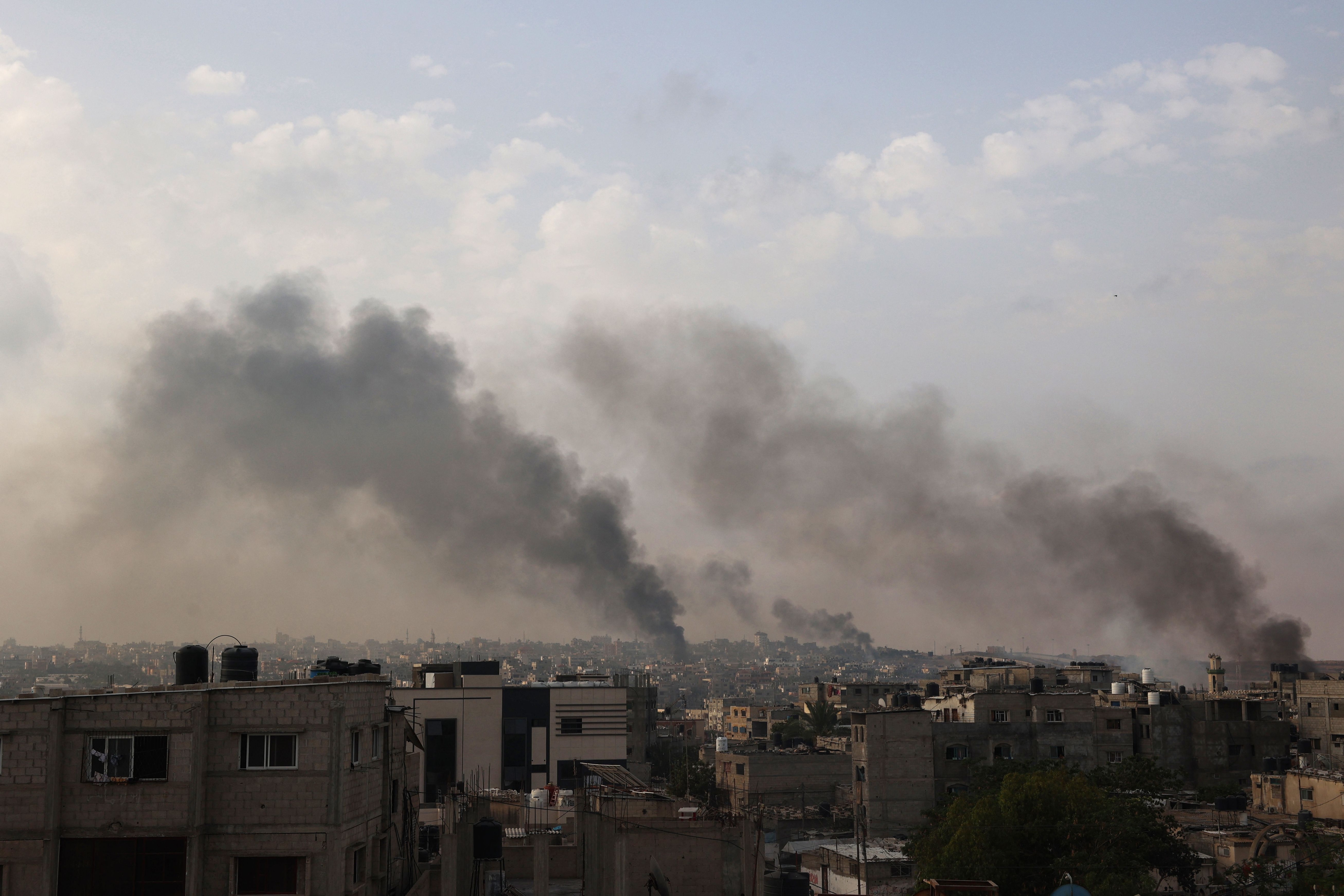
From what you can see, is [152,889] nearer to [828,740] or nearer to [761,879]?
[761,879]

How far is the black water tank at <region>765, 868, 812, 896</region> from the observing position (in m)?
32.8

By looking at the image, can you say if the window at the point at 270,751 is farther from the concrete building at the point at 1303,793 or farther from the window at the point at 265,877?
the concrete building at the point at 1303,793

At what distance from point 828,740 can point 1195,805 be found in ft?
95.0

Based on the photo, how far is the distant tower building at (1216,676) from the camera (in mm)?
112812

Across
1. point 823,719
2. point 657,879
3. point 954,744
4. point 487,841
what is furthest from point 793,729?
point 487,841

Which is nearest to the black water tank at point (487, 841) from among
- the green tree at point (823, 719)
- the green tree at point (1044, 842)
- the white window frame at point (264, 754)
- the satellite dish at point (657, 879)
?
the satellite dish at point (657, 879)

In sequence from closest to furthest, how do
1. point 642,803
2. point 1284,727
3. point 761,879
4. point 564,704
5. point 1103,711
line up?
point 761,879
point 642,803
point 564,704
point 1103,711
point 1284,727

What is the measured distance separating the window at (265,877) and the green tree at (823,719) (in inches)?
2946

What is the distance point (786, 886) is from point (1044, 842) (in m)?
11.0

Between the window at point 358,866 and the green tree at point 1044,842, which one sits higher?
the window at point 358,866

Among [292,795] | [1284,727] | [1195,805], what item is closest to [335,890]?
[292,795]

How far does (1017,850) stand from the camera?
129 ft

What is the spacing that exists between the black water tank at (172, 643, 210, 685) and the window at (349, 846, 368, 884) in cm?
521

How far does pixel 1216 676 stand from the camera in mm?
116062
